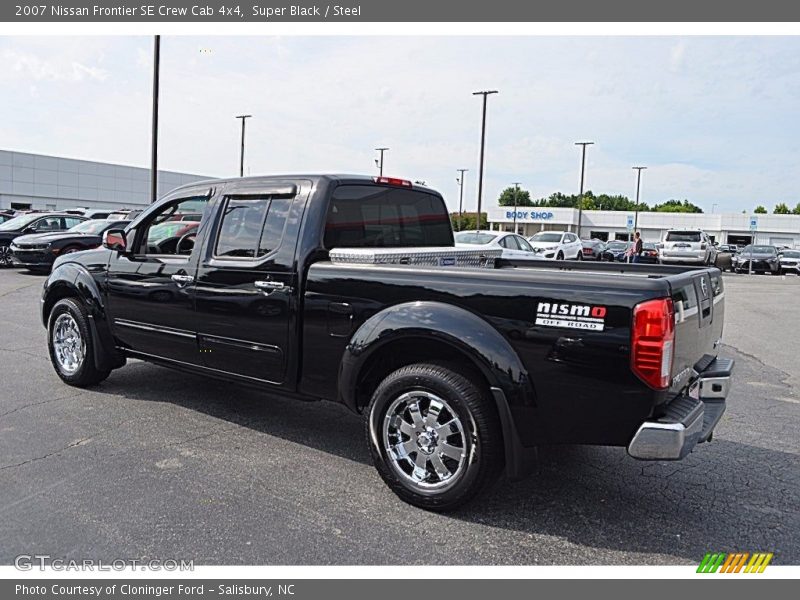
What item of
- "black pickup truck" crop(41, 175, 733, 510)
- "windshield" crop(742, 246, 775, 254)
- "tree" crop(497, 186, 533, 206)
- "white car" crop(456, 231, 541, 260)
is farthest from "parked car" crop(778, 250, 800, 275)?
"tree" crop(497, 186, 533, 206)

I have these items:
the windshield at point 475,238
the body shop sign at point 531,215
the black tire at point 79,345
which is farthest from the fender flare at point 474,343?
the body shop sign at point 531,215

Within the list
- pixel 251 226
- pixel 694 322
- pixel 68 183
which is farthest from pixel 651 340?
pixel 68 183

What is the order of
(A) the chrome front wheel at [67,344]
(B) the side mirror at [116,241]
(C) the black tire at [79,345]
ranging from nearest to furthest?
(B) the side mirror at [116,241]
(C) the black tire at [79,345]
(A) the chrome front wheel at [67,344]

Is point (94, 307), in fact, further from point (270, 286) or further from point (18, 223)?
point (18, 223)

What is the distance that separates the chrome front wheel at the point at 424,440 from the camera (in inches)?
146

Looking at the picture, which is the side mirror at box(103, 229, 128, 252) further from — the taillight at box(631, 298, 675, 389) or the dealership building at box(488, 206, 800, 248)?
the dealership building at box(488, 206, 800, 248)

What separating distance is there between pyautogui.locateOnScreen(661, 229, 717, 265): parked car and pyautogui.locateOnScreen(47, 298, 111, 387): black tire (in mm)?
25642

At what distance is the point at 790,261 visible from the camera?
1201 inches

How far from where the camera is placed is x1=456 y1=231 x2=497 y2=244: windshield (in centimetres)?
1844

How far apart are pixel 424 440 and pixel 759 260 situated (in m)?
31.4

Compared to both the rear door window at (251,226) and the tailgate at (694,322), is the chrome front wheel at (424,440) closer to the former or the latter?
the tailgate at (694,322)

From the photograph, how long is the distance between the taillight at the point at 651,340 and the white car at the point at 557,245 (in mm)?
21810

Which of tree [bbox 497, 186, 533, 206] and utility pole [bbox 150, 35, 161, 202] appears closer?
utility pole [bbox 150, 35, 161, 202]

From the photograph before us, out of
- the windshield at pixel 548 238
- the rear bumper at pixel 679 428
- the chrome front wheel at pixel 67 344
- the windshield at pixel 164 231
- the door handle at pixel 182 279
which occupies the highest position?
the windshield at pixel 548 238
